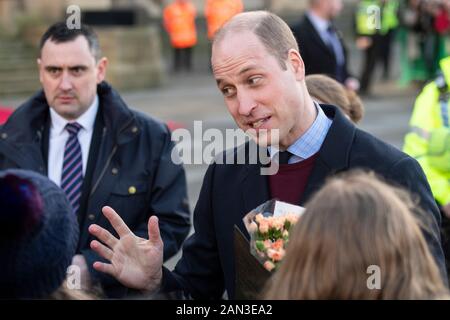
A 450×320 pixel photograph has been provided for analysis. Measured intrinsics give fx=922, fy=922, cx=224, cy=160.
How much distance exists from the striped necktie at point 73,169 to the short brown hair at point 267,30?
5.15 ft

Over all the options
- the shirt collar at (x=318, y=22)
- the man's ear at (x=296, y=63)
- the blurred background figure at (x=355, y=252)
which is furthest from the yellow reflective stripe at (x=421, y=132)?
the shirt collar at (x=318, y=22)

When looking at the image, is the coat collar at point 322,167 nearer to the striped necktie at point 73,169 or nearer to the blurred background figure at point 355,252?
the blurred background figure at point 355,252

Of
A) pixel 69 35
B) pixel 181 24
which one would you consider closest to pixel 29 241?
pixel 69 35

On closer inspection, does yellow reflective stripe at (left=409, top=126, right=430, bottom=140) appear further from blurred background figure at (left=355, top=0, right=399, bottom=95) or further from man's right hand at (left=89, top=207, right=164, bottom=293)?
blurred background figure at (left=355, top=0, right=399, bottom=95)

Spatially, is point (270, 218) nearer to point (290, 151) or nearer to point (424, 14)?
point (290, 151)

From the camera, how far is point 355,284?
2.08 m

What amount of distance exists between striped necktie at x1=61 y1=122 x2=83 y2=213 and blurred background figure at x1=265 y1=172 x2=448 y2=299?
7.98 feet

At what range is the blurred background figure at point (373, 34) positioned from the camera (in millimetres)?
17000

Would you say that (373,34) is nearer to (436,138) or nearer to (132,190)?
(436,138)

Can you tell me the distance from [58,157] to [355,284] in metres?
2.73

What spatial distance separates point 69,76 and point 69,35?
22 centimetres

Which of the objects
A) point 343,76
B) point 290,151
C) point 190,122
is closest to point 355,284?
point 290,151

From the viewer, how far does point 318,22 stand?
8.40m

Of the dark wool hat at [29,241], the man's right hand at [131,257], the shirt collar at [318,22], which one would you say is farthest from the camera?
the shirt collar at [318,22]
